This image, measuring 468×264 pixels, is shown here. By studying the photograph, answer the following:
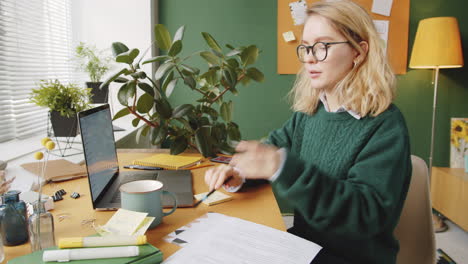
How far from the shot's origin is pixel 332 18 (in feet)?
3.54

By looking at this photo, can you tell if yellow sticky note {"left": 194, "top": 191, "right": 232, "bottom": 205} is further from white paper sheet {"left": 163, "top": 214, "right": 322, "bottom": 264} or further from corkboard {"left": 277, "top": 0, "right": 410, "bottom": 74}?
corkboard {"left": 277, "top": 0, "right": 410, "bottom": 74}

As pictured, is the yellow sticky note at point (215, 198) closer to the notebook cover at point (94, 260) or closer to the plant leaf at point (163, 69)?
the notebook cover at point (94, 260)

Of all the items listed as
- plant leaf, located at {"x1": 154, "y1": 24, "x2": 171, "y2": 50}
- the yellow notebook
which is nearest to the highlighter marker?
the yellow notebook

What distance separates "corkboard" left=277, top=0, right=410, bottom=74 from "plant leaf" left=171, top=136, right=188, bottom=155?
1321 millimetres

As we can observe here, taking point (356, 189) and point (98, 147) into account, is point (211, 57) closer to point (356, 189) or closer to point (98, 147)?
point (98, 147)

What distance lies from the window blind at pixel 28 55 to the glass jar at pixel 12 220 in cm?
120

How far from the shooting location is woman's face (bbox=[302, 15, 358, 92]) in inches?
42.7

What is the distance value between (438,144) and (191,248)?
2753 mm

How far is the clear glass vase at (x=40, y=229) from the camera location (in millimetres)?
763

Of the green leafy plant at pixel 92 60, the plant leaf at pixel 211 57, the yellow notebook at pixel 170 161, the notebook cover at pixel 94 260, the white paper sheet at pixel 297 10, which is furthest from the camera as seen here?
the white paper sheet at pixel 297 10

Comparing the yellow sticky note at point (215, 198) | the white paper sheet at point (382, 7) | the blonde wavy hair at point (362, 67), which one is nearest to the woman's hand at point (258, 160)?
the yellow sticky note at point (215, 198)

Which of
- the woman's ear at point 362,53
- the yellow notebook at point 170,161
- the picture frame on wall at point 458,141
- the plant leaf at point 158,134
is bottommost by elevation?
the picture frame on wall at point 458,141

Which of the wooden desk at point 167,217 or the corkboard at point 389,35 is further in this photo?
the corkboard at point 389,35

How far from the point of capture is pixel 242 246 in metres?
0.83
